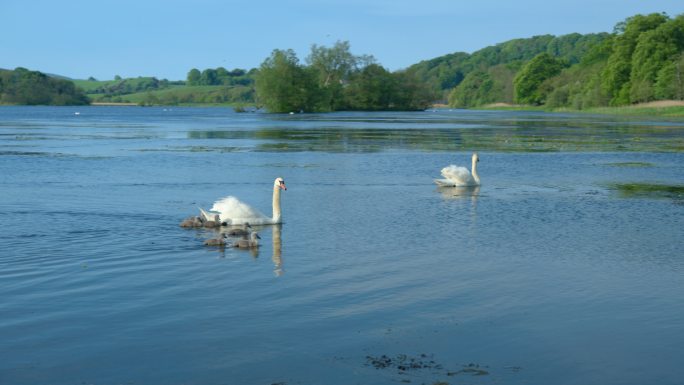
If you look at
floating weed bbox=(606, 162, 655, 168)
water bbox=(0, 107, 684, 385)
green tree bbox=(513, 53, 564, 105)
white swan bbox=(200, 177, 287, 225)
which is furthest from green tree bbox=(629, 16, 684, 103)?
white swan bbox=(200, 177, 287, 225)

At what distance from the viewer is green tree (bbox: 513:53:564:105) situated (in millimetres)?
188375

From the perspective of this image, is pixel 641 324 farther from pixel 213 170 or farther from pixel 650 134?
pixel 650 134

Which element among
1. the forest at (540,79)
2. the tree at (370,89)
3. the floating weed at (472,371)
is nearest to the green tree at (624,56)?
the forest at (540,79)

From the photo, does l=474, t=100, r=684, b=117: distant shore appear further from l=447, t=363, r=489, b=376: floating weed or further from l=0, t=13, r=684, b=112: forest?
l=447, t=363, r=489, b=376: floating weed

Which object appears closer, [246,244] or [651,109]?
[246,244]

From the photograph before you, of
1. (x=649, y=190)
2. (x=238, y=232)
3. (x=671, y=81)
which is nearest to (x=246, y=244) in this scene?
(x=238, y=232)

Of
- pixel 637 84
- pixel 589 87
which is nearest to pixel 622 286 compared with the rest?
pixel 637 84

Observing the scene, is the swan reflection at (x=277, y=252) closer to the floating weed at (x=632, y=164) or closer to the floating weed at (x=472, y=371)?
the floating weed at (x=472, y=371)

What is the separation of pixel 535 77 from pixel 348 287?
18355cm

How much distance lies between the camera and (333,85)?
173 metres

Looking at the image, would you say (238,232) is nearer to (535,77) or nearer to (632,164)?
(632,164)

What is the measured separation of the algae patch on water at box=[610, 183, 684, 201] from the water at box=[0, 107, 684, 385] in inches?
11.4

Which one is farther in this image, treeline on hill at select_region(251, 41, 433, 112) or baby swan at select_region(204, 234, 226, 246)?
treeline on hill at select_region(251, 41, 433, 112)

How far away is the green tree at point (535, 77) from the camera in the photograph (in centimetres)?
18838
